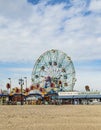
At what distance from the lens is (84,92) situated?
12900 centimetres

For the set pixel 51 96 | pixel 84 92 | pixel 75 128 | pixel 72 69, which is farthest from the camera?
pixel 84 92

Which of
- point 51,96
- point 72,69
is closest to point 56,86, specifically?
point 51,96

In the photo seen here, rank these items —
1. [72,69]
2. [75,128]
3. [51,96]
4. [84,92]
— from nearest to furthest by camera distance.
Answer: [75,128] → [72,69] → [51,96] → [84,92]

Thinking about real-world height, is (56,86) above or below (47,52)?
below

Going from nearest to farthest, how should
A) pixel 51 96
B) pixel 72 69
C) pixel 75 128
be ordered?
pixel 75 128, pixel 72 69, pixel 51 96

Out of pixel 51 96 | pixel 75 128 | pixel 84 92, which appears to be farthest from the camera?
pixel 84 92

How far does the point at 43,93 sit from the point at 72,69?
1378 cm

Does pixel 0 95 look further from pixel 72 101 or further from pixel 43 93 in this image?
pixel 72 101

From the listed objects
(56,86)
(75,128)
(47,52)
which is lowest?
(75,128)

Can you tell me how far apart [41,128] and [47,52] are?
89.8 meters

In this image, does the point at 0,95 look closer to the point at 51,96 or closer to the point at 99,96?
the point at 51,96

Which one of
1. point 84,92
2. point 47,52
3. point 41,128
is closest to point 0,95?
point 47,52

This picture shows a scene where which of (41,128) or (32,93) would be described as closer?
(41,128)

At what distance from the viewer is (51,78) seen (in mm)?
115500
